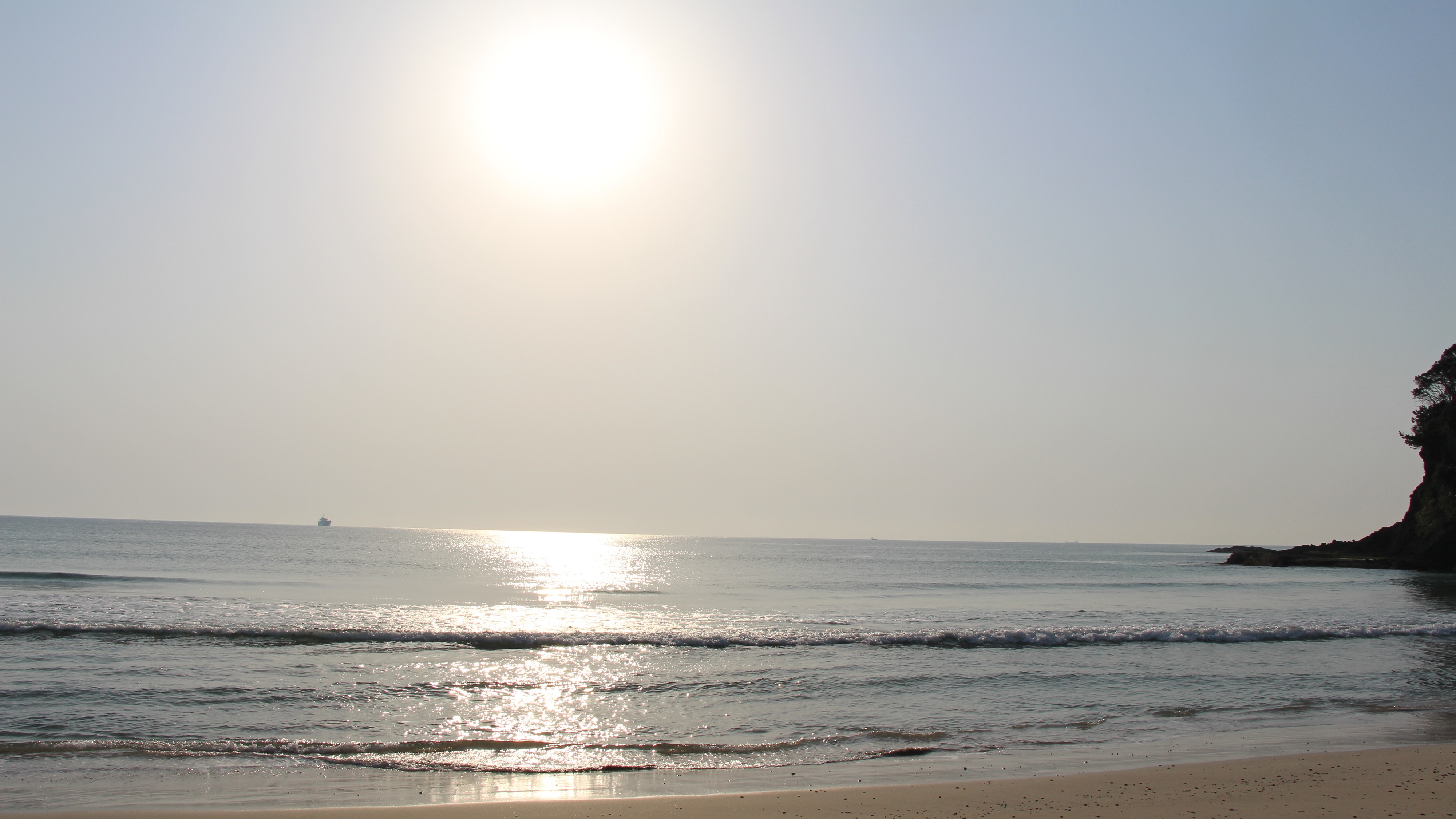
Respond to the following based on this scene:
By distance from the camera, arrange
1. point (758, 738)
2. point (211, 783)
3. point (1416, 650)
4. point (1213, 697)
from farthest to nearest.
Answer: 1. point (1416, 650)
2. point (1213, 697)
3. point (758, 738)
4. point (211, 783)

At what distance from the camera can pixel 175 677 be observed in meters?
18.5

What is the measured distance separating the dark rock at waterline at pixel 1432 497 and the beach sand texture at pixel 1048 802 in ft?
279

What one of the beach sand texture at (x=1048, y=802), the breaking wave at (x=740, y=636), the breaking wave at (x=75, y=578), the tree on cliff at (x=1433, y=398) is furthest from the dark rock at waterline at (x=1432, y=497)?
the breaking wave at (x=75, y=578)

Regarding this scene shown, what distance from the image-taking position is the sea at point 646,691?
11875 mm

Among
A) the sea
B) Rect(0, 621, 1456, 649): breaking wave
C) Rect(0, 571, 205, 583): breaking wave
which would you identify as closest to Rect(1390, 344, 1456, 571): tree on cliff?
the sea

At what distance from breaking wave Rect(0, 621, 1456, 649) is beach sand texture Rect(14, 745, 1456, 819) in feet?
48.4

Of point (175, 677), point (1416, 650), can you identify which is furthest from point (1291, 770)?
A: point (175, 677)

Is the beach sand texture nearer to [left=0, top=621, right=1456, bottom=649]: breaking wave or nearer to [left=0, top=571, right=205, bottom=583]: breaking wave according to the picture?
[left=0, top=621, right=1456, bottom=649]: breaking wave

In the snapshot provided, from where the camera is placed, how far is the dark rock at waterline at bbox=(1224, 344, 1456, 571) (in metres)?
76.0

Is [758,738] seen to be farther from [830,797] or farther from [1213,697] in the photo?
[1213,697]

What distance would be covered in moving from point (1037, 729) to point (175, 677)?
18.9 m

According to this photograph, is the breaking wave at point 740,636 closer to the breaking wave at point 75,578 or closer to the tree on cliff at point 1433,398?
the breaking wave at point 75,578

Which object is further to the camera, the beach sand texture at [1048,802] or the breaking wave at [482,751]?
the breaking wave at [482,751]

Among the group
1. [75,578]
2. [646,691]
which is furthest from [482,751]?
[75,578]
